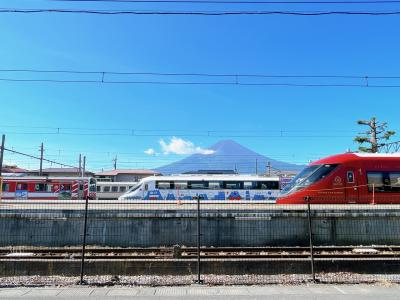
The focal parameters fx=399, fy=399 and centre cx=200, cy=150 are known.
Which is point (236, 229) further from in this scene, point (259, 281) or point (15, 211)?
point (15, 211)

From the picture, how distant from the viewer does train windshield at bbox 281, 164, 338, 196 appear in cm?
2043

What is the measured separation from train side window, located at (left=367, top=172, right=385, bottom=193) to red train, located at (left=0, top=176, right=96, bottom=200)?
1205 inches

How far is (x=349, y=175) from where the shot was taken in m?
20.2

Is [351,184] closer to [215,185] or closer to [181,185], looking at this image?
[215,185]

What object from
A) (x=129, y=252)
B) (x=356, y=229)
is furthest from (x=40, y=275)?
(x=356, y=229)

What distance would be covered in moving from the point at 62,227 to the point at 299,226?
924 cm

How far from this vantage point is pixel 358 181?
66.2 ft

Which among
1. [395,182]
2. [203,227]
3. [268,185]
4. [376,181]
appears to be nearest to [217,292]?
[203,227]

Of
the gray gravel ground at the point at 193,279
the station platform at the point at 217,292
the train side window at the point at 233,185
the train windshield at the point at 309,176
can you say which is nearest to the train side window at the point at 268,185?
the train side window at the point at 233,185

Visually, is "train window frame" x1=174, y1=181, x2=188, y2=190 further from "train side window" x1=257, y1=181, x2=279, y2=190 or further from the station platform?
the station platform

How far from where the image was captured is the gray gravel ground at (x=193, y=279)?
9.34 m

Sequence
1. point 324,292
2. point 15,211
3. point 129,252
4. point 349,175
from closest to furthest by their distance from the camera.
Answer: point 324,292 < point 129,252 < point 15,211 < point 349,175

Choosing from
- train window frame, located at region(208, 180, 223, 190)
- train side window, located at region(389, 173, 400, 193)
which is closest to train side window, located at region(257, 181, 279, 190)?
train window frame, located at region(208, 180, 223, 190)

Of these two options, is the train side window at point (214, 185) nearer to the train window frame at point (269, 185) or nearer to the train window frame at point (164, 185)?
the train window frame at point (164, 185)
